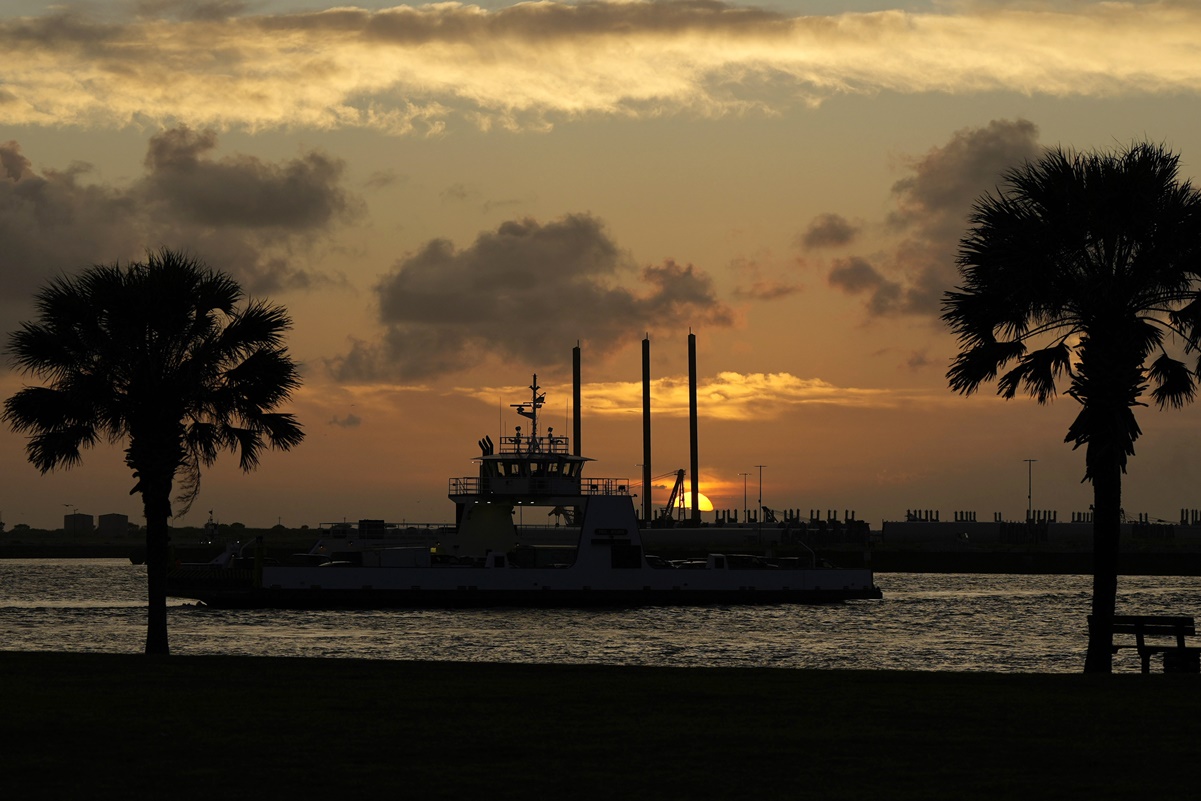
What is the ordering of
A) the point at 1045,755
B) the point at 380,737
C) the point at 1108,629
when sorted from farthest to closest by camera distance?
1. the point at 1108,629
2. the point at 380,737
3. the point at 1045,755

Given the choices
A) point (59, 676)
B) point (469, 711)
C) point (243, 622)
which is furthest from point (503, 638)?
point (469, 711)

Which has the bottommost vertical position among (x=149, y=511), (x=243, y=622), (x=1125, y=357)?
(x=243, y=622)

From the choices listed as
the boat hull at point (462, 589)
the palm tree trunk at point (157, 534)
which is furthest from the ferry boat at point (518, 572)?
the palm tree trunk at point (157, 534)

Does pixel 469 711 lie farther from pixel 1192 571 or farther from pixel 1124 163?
pixel 1192 571

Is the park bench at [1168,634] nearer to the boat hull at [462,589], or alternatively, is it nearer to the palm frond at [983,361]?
the palm frond at [983,361]

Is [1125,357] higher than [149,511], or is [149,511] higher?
[1125,357]

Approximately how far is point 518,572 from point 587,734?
165 ft

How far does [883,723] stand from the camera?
54.9ft

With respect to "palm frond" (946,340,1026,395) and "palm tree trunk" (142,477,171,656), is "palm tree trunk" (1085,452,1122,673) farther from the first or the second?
"palm tree trunk" (142,477,171,656)

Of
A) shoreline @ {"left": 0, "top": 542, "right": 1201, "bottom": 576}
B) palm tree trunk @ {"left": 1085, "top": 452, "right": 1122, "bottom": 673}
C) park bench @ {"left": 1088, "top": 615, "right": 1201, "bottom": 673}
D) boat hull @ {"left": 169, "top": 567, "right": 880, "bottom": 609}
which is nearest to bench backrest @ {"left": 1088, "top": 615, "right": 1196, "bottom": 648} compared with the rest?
park bench @ {"left": 1088, "top": 615, "right": 1201, "bottom": 673}

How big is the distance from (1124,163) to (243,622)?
40.0 meters

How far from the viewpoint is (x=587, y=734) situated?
16.0 metres

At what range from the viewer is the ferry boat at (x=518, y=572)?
6475 centimetres

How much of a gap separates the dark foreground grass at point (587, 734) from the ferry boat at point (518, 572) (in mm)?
42696
